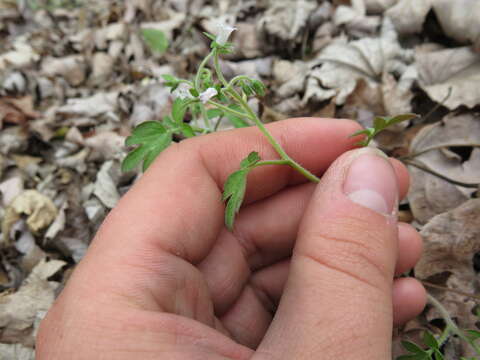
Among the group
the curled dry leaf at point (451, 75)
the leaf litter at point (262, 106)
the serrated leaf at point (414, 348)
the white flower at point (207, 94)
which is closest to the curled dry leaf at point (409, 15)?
the leaf litter at point (262, 106)

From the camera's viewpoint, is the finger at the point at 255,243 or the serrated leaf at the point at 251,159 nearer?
the serrated leaf at the point at 251,159

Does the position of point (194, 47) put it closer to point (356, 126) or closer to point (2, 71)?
point (2, 71)

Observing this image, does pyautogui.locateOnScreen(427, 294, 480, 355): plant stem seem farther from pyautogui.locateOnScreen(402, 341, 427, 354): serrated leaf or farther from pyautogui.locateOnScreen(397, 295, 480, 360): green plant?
pyautogui.locateOnScreen(402, 341, 427, 354): serrated leaf

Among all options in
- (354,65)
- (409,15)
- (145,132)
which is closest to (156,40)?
(354,65)

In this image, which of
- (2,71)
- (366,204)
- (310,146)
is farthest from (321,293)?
(2,71)

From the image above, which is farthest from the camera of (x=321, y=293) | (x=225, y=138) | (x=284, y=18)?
(x=284, y=18)

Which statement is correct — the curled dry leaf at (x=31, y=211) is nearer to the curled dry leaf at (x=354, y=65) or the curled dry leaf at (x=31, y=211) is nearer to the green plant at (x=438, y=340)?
the curled dry leaf at (x=354, y=65)
